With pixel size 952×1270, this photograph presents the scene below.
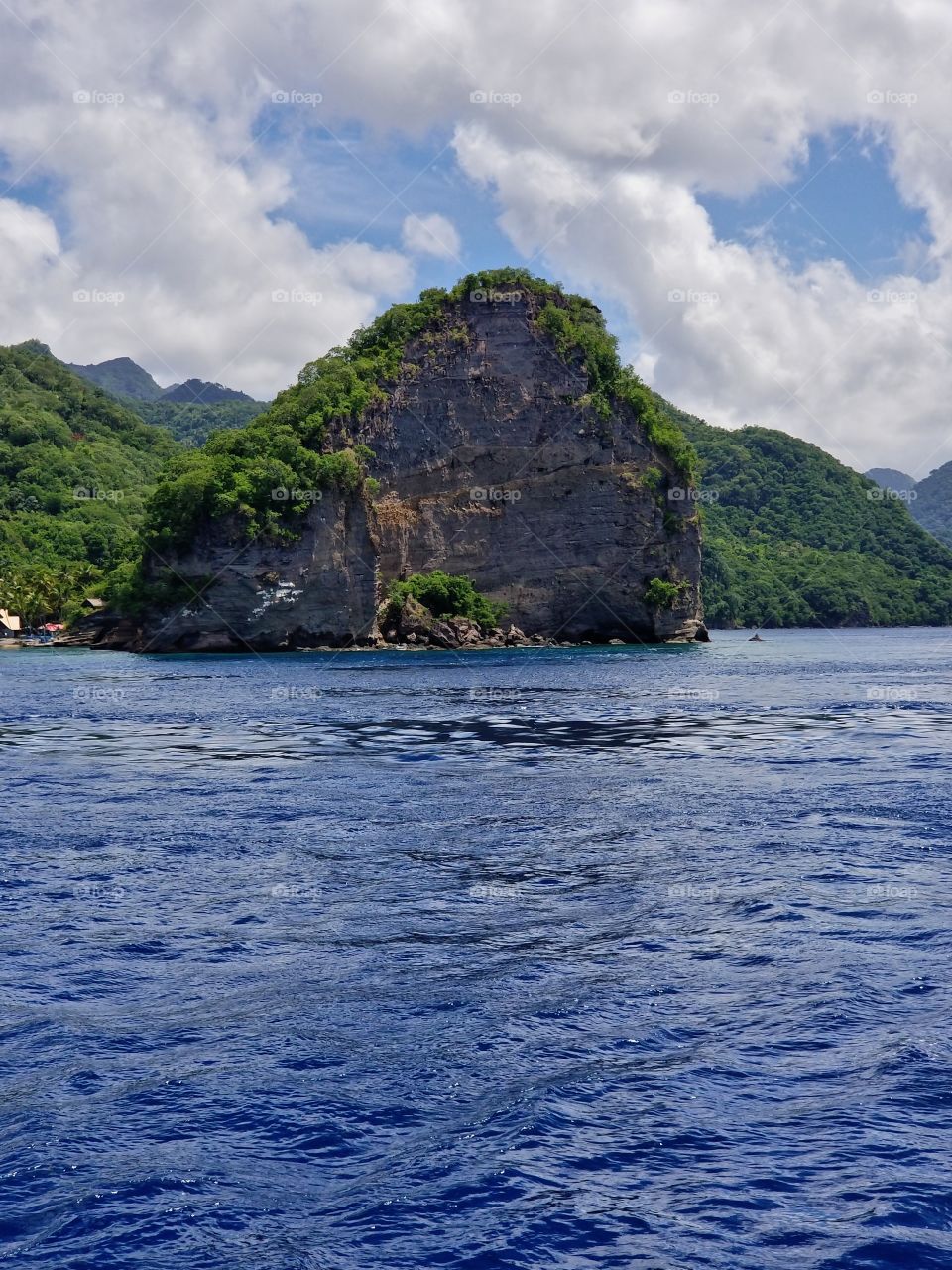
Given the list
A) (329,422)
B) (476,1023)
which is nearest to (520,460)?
(329,422)

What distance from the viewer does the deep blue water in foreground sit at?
22.9 ft

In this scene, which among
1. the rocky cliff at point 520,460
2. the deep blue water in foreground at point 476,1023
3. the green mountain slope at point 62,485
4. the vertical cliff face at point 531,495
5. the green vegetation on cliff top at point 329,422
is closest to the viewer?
the deep blue water in foreground at point 476,1023

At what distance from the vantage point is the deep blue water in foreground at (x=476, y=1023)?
275 inches

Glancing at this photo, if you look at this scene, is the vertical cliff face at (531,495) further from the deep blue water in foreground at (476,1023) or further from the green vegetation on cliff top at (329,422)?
the deep blue water in foreground at (476,1023)

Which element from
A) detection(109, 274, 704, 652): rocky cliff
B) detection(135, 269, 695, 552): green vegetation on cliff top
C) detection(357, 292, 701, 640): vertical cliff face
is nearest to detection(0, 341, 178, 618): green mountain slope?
detection(135, 269, 695, 552): green vegetation on cliff top

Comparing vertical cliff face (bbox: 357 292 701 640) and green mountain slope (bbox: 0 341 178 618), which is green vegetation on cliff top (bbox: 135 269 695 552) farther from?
green mountain slope (bbox: 0 341 178 618)

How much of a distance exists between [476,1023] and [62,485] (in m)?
154

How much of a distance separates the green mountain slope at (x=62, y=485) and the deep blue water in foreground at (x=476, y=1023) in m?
104

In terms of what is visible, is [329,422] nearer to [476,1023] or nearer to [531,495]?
[531,495]

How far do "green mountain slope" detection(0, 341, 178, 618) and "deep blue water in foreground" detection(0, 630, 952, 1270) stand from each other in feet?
340

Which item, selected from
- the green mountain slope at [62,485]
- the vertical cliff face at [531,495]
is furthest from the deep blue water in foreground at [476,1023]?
the green mountain slope at [62,485]

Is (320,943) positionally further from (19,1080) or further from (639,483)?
(639,483)

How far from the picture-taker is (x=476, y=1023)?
32.9 ft

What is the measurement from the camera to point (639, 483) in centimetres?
11081
